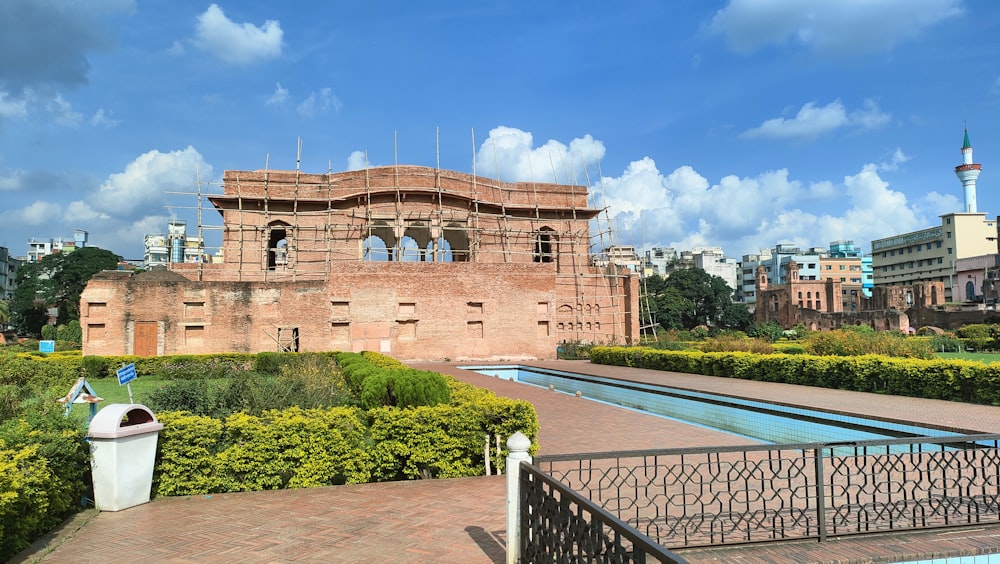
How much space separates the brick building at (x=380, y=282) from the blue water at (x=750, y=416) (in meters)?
10.1

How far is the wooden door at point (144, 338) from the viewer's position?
21953 millimetres

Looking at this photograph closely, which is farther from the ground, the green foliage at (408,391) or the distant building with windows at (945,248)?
the distant building with windows at (945,248)

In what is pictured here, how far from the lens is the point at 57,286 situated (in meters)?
51.7

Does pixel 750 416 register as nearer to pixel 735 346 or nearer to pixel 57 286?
pixel 735 346

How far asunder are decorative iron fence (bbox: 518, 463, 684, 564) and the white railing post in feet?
0.11

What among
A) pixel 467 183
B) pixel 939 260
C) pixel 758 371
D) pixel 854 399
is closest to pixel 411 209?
pixel 467 183

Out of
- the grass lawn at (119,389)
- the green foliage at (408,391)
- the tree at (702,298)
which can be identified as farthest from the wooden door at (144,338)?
the tree at (702,298)

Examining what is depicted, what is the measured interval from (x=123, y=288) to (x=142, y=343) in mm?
2002

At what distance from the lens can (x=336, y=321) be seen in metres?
23.8

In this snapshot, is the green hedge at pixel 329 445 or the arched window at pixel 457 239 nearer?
the green hedge at pixel 329 445

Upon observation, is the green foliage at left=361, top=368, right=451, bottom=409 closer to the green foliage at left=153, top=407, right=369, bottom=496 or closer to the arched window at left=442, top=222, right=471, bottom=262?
the green foliage at left=153, top=407, right=369, bottom=496

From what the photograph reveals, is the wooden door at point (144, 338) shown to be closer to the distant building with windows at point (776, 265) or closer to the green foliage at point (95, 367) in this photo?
the green foliage at point (95, 367)

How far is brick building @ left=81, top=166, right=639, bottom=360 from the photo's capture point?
22.4 m

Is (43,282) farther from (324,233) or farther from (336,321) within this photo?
(336,321)
